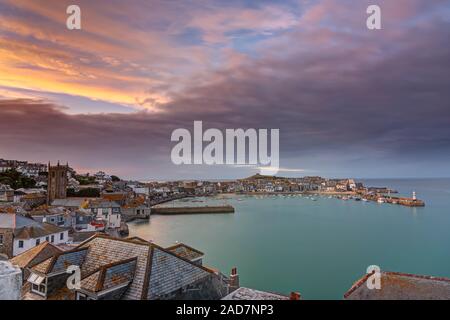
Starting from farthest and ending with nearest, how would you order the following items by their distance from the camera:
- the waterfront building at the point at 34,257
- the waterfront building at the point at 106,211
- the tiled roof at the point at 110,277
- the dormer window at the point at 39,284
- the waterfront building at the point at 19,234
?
the waterfront building at the point at 106,211
the waterfront building at the point at 19,234
the waterfront building at the point at 34,257
the dormer window at the point at 39,284
the tiled roof at the point at 110,277

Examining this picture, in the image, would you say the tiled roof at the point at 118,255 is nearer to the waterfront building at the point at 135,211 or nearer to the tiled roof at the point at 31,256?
the tiled roof at the point at 31,256

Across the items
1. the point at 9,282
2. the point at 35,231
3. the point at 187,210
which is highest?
the point at 9,282

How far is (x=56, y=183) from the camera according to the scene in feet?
132

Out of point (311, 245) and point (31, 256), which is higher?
point (31, 256)

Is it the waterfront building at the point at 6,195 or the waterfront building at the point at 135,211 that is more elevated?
the waterfront building at the point at 6,195

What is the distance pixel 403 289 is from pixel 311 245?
23.5 m

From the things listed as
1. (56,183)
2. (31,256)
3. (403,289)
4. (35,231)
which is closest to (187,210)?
(56,183)

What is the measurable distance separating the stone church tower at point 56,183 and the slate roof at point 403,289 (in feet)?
132

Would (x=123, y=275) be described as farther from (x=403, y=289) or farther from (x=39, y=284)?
(x=403, y=289)

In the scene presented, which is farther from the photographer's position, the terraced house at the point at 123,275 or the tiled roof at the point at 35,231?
the tiled roof at the point at 35,231

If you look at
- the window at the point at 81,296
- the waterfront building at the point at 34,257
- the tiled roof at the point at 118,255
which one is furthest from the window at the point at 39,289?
the waterfront building at the point at 34,257

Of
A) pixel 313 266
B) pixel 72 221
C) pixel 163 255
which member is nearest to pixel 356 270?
pixel 313 266

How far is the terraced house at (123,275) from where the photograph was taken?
17.3ft
